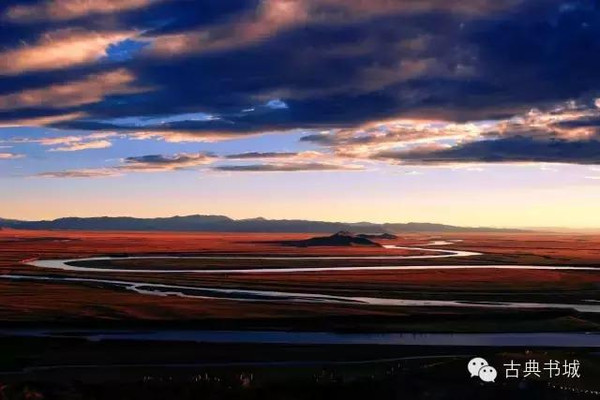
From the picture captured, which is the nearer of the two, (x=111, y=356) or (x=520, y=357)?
(x=520, y=357)

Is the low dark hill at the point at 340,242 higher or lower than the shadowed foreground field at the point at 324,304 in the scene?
higher

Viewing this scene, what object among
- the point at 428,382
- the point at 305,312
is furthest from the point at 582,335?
the point at 428,382

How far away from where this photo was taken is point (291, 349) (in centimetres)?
3350

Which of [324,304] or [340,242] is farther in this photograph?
[340,242]

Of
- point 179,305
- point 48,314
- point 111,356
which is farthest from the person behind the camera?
point 179,305

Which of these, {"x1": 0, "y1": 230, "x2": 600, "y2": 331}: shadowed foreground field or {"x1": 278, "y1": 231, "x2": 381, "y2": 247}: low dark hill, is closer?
{"x1": 0, "y1": 230, "x2": 600, "y2": 331}: shadowed foreground field

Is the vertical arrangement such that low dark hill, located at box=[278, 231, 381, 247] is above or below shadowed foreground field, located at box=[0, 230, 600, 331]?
above

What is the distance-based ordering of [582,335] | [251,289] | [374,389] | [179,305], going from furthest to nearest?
[251,289] < [179,305] < [582,335] < [374,389]

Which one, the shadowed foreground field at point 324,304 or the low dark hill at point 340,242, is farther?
the low dark hill at point 340,242

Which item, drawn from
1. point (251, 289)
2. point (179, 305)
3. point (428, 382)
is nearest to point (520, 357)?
point (428, 382)

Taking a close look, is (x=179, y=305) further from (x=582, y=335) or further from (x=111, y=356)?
(x=582, y=335)

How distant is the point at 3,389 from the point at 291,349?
1497 cm

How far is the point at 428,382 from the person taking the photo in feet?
78.2

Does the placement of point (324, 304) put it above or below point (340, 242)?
below
